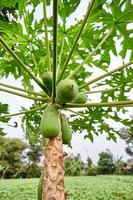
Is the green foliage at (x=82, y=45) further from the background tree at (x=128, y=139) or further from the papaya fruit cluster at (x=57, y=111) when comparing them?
the background tree at (x=128, y=139)

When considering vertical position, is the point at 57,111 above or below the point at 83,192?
below

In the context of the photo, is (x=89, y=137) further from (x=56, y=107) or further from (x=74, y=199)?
(x=74, y=199)

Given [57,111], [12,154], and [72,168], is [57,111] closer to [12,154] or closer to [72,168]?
[72,168]

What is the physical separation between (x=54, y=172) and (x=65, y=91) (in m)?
0.45

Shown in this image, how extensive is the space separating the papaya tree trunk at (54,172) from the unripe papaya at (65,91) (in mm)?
213

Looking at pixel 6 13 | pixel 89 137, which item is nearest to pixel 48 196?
pixel 89 137

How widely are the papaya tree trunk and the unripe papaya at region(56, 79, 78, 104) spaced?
0.70 feet

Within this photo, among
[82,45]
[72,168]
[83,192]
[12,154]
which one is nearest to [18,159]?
[12,154]

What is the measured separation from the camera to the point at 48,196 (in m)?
1.91

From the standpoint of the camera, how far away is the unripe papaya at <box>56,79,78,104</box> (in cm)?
210

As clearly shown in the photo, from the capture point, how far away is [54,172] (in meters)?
1.98

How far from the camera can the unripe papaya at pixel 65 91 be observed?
2.10 meters

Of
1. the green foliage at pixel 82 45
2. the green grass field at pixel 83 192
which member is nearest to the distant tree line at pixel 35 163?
the green grass field at pixel 83 192

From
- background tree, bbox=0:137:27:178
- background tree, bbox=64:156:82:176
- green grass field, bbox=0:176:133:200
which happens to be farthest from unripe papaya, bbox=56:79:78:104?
background tree, bbox=0:137:27:178
